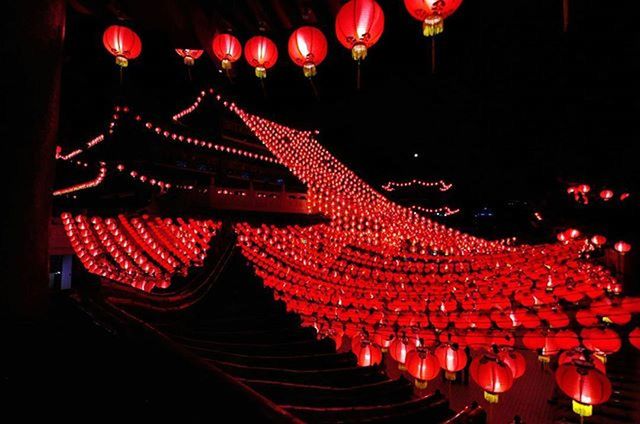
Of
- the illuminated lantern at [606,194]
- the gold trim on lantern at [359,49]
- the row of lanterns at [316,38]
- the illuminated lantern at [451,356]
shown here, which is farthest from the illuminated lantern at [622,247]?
the gold trim on lantern at [359,49]

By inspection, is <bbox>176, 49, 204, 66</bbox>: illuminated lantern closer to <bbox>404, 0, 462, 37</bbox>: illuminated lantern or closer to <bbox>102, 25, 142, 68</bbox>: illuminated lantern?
<bbox>102, 25, 142, 68</bbox>: illuminated lantern

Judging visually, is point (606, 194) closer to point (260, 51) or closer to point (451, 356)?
point (451, 356)

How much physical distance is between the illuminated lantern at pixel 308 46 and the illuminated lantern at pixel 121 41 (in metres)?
2.74

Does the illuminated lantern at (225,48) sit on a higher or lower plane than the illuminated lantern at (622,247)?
higher

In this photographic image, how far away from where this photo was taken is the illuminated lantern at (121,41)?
5570 mm

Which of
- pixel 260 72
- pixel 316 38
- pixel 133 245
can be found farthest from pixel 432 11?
pixel 133 245

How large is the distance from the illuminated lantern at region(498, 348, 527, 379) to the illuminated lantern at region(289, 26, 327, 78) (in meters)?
4.98

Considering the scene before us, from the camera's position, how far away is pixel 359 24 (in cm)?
405

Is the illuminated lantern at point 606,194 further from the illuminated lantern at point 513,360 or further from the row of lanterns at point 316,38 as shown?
the row of lanterns at point 316,38

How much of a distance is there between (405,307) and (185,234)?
896 cm

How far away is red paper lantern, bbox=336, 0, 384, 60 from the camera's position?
398 cm

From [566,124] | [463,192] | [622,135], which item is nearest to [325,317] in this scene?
[566,124]

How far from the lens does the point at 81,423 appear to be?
1447 mm

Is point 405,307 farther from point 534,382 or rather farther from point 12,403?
point 12,403
